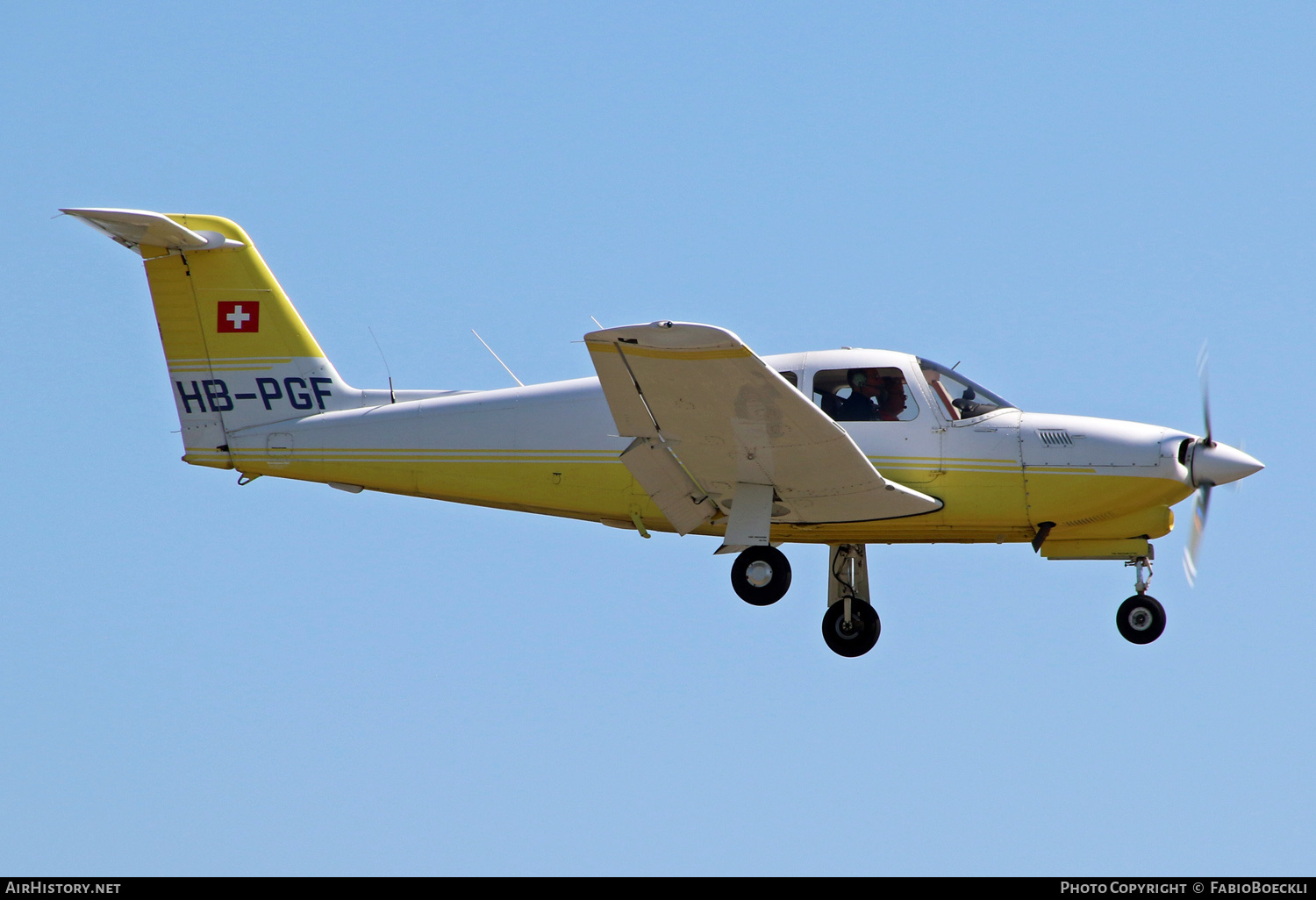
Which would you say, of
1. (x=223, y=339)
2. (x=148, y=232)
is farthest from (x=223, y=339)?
(x=148, y=232)

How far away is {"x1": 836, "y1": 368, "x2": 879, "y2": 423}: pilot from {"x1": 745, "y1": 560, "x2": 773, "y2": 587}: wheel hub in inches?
60.5

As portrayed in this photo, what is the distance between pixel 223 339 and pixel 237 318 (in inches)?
10.5

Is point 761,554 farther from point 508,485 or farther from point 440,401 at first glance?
point 440,401

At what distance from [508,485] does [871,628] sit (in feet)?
13.1

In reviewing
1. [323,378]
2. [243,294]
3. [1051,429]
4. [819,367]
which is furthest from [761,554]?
[243,294]

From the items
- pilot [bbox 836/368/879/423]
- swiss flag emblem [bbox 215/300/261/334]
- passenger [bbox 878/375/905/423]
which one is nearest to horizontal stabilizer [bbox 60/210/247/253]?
swiss flag emblem [bbox 215/300/261/334]

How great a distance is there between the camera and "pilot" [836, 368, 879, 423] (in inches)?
591

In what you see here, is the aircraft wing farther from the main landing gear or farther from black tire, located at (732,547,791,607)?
the main landing gear

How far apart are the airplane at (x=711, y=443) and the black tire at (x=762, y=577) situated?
0.7 inches

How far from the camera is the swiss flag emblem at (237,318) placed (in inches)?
670

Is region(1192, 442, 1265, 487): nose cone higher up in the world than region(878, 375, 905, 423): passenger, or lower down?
lower down
